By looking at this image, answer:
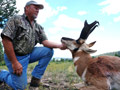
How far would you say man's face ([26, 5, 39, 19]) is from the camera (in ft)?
15.9

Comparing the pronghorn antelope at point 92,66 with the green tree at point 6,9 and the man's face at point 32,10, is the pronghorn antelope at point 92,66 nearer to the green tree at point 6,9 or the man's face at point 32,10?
the man's face at point 32,10

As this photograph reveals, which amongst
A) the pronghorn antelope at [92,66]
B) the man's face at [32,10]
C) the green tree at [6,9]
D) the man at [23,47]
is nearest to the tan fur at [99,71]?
the pronghorn antelope at [92,66]

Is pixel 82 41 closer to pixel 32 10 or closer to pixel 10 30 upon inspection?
pixel 32 10

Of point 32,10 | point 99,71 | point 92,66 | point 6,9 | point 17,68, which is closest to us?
point 99,71

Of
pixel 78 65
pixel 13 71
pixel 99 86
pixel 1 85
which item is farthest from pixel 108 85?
pixel 1 85

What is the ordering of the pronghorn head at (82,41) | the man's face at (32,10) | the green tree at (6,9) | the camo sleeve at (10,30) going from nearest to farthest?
1. the camo sleeve at (10,30)
2. the pronghorn head at (82,41)
3. the man's face at (32,10)
4. the green tree at (6,9)

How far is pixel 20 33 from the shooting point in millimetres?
4719

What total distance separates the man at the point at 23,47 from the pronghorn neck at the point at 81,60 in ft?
1.87

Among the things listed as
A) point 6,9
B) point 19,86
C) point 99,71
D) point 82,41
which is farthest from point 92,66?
point 6,9

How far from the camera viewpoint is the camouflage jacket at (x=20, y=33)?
4.48 m

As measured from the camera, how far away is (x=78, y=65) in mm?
4605

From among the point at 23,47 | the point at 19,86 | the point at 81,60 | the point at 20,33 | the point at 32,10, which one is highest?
the point at 32,10

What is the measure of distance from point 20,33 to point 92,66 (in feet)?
6.42

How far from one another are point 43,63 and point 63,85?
0.98 m
